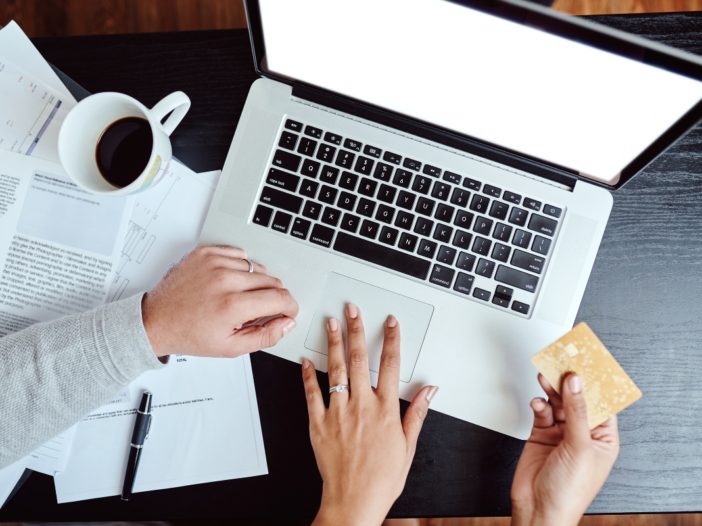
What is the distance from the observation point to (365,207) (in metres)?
0.62

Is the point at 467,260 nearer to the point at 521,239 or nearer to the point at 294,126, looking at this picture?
the point at 521,239

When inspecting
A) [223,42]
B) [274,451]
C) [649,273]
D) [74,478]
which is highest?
[223,42]

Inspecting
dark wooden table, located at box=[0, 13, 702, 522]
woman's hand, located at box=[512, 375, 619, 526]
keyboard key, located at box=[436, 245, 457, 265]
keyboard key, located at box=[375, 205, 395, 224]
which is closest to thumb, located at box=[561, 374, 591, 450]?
woman's hand, located at box=[512, 375, 619, 526]

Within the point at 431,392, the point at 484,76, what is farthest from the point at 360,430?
the point at 484,76

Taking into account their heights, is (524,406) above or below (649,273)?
below

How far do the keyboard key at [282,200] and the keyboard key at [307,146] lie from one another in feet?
0.22

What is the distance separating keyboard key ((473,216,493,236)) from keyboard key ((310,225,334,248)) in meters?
0.20

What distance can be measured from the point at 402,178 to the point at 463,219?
10 cm

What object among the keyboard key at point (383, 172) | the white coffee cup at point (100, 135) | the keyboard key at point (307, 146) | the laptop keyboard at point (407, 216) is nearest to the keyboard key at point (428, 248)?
the laptop keyboard at point (407, 216)

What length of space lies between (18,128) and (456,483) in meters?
0.85

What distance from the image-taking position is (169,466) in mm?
650

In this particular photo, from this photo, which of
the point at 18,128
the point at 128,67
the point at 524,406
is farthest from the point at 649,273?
the point at 18,128

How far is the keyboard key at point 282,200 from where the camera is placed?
2.04 ft

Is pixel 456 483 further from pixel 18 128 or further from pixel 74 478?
pixel 18 128
